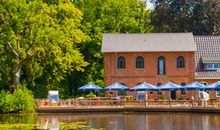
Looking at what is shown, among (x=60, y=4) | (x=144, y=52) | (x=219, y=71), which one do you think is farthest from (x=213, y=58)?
(x=60, y=4)

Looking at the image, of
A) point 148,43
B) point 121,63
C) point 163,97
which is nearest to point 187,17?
point 148,43

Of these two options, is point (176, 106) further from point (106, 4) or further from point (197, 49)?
point (106, 4)

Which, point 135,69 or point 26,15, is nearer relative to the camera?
point 26,15

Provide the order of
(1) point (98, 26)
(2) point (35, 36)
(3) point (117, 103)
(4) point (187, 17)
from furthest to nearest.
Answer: (4) point (187, 17) → (1) point (98, 26) → (3) point (117, 103) → (2) point (35, 36)

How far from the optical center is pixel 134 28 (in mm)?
69500

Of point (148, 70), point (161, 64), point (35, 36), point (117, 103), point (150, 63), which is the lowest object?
point (117, 103)

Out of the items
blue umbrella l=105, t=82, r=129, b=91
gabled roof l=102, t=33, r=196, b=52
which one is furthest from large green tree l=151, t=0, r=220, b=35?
blue umbrella l=105, t=82, r=129, b=91

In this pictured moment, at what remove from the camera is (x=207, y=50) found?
2454 inches

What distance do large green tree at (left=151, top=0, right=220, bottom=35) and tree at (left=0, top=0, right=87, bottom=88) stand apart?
58.1 ft

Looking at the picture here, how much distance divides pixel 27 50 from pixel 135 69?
1299 cm

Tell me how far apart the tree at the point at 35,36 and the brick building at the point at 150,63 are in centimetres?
463

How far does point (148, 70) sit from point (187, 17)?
14.0m

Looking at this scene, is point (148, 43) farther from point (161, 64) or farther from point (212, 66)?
point (212, 66)

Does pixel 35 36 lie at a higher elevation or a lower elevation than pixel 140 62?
higher
